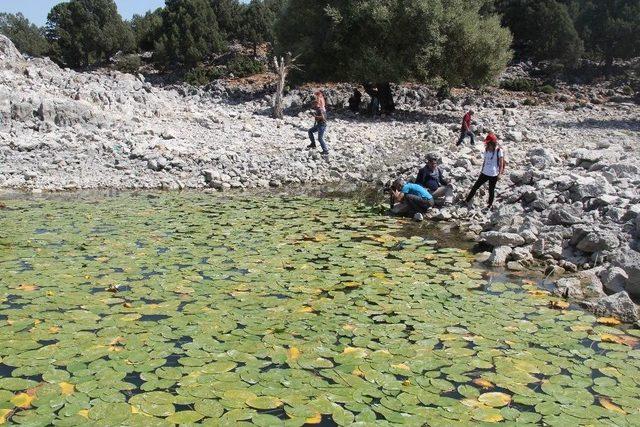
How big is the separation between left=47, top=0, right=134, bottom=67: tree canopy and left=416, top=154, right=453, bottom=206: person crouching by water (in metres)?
45.7

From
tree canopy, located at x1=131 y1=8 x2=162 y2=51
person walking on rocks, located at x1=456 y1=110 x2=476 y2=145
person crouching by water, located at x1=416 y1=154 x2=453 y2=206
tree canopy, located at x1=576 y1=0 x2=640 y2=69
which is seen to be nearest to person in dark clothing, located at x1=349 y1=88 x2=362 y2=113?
person walking on rocks, located at x1=456 y1=110 x2=476 y2=145

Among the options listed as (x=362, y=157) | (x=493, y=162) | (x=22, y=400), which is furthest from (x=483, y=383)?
(x=362, y=157)

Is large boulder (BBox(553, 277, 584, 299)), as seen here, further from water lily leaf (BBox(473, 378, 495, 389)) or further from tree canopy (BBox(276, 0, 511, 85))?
tree canopy (BBox(276, 0, 511, 85))

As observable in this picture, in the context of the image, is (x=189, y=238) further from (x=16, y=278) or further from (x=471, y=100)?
(x=471, y=100)

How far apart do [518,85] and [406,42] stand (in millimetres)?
15681

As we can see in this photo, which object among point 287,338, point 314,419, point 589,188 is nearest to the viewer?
point 314,419

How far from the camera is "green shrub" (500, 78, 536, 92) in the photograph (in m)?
39.0

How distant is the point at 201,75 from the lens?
43.0m

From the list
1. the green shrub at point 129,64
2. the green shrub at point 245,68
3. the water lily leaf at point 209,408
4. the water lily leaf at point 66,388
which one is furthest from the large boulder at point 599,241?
the green shrub at point 129,64

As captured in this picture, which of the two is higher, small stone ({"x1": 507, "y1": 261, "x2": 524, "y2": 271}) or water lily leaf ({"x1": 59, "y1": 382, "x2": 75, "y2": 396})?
small stone ({"x1": 507, "y1": 261, "x2": 524, "y2": 271})

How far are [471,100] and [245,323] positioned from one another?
30093 mm

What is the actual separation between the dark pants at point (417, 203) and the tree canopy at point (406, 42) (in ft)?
48.1

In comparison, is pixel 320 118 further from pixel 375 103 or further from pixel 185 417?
pixel 185 417

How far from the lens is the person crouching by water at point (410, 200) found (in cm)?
1262
